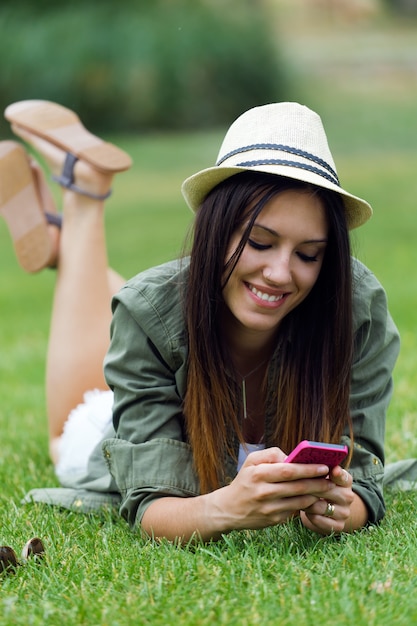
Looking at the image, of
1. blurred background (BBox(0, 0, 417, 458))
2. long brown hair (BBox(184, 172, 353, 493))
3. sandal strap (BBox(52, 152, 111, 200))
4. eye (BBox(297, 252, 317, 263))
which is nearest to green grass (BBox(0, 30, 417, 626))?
long brown hair (BBox(184, 172, 353, 493))

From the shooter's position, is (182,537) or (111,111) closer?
(182,537)

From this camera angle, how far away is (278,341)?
A: 2959 mm

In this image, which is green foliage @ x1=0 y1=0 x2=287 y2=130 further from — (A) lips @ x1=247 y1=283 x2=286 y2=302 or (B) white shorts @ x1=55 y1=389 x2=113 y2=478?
(A) lips @ x1=247 y1=283 x2=286 y2=302

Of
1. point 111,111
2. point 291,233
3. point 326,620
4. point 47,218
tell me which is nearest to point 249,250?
point 291,233

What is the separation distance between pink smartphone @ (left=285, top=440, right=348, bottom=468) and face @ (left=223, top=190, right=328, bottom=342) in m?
0.42

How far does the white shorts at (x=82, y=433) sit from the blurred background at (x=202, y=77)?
876 centimetres

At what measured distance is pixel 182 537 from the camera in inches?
108

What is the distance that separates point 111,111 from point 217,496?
678 inches

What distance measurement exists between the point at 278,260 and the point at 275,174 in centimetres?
21

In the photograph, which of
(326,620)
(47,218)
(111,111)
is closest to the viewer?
(326,620)

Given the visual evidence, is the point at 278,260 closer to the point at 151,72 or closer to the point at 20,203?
the point at 20,203

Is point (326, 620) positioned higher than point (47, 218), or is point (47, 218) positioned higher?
point (47, 218)

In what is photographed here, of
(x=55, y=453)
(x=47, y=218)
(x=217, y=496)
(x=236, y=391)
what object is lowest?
(x=55, y=453)

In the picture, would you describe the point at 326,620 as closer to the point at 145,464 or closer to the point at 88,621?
the point at 88,621
